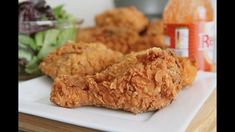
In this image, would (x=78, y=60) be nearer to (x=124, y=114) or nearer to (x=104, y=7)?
(x=124, y=114)

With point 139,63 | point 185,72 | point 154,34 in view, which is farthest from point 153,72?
point 154,34

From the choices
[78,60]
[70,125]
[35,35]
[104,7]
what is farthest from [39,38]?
[104,7]

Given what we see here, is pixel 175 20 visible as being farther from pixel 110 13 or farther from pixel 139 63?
pixel 110 13

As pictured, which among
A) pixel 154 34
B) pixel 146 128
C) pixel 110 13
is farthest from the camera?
pixel 110 13

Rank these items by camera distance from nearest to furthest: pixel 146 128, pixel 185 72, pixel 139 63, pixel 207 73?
pixel 146 128 < pixel 139 63 < pixel 185 72 < pixel 207 73

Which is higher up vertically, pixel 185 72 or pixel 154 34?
pixel 154 34

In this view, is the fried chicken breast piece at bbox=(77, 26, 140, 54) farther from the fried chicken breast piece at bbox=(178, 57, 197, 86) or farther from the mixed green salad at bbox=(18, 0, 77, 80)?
the fried chicken breast piece at bbox=(178, 57, 197, 86)
